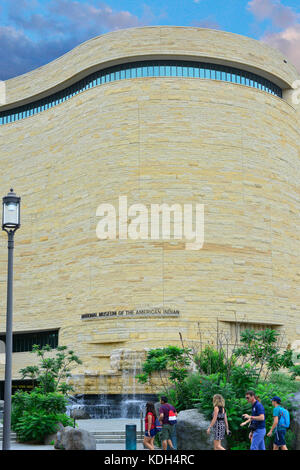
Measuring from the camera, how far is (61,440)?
16.7 meters

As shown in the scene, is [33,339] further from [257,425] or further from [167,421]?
[257,425]

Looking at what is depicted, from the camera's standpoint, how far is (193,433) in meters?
15.8

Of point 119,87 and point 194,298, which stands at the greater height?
point 119,87

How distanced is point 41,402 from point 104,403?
1230 centimetres

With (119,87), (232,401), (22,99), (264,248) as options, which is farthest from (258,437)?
(22,99)

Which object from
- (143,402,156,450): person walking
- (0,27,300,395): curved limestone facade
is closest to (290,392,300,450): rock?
(143,402,156,450): person walking

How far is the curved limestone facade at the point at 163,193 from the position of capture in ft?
129

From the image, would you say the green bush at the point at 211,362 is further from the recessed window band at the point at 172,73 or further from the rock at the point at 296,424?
the recessed window band at the point at 172,73

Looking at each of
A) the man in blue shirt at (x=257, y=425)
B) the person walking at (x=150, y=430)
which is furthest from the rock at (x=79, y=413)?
the man in blue shirt at (x=257, y=425)

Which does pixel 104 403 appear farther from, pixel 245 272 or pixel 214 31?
pixel 214 31

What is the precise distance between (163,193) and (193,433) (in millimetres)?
25441

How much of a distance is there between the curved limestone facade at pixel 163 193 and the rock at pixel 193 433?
20.8m

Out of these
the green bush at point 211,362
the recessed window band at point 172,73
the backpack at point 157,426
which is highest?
the recessed window band at point 172,73

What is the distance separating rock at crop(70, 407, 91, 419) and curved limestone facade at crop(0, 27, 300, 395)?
7.93 m
